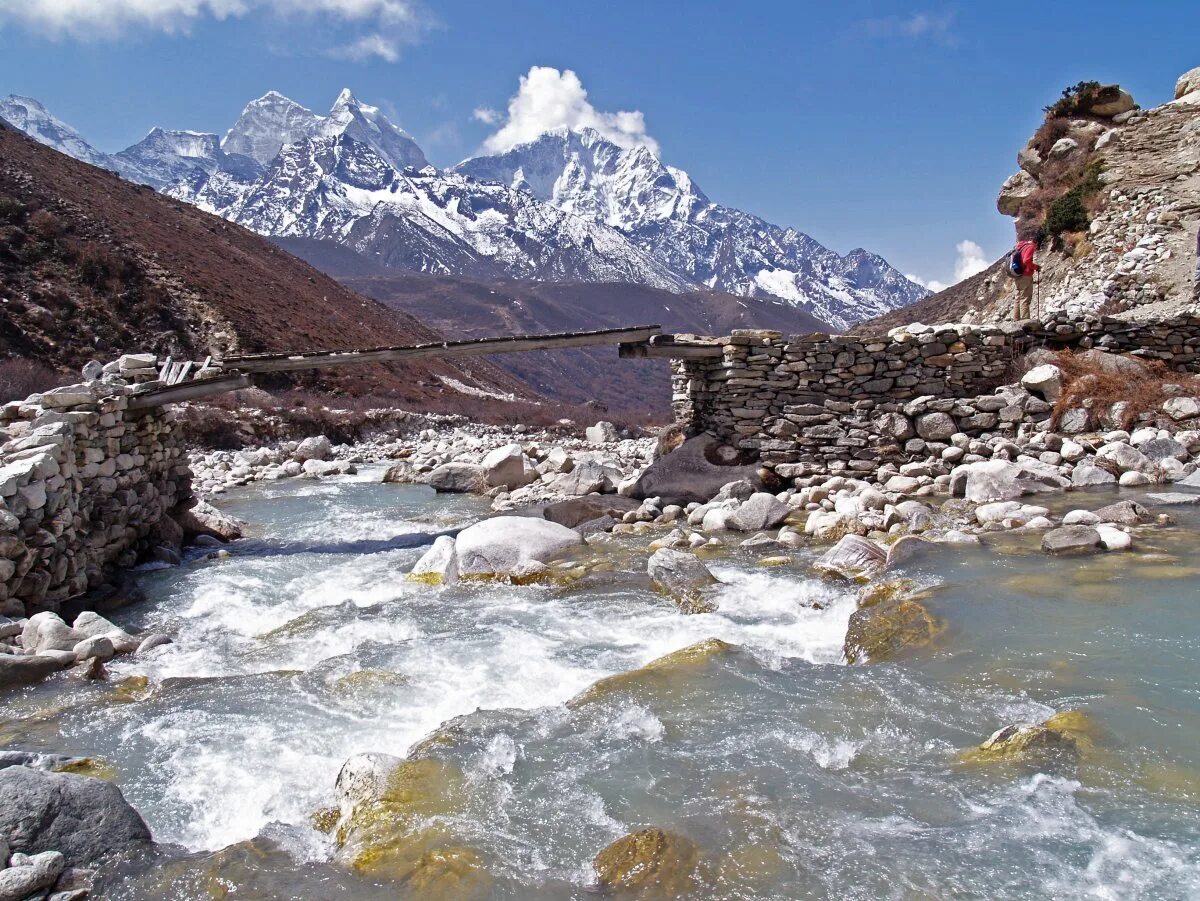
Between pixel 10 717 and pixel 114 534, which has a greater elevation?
pixel 114 534

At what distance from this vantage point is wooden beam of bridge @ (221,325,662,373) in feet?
42.9

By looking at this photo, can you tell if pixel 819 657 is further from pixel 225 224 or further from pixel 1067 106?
pixel 225 224

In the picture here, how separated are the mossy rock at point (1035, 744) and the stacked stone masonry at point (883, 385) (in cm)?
842

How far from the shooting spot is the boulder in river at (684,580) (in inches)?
294

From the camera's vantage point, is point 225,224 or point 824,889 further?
point 225,224

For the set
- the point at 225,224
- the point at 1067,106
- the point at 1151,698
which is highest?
the point at 225,224

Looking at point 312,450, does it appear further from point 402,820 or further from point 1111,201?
point 1111,201

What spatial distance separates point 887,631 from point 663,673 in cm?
189

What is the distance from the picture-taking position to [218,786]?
4578 mm

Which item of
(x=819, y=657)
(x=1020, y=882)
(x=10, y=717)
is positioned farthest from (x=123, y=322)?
(x=1020, y=882)

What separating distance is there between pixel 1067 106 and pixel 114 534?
28.7 m

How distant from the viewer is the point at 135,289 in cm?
3722

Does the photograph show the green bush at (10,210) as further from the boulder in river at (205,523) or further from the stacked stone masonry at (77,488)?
the stacked stone masonry at (77,488)

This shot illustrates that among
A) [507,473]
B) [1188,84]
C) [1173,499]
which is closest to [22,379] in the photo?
[507,473]
